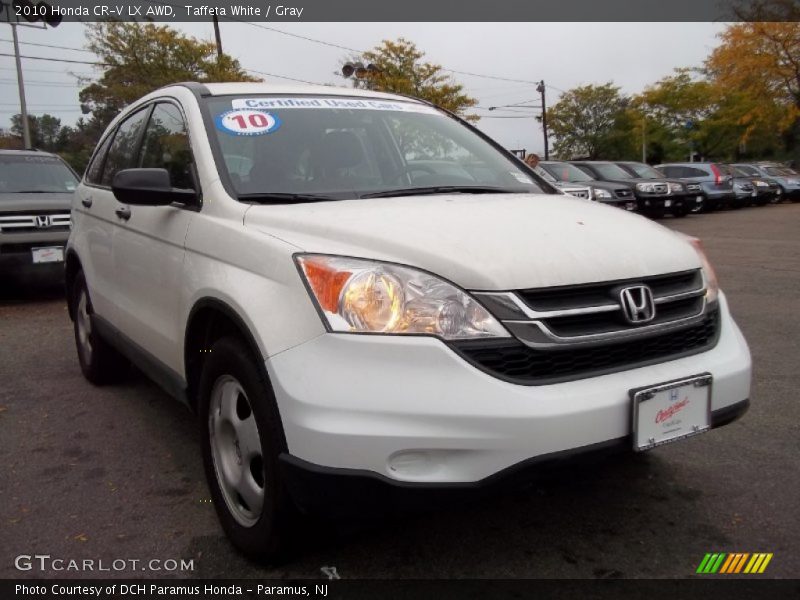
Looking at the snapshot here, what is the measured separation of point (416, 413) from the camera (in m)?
1.98

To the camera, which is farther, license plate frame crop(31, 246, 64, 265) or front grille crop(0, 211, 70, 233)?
license plate frame crop(31, 246, 64, 265)

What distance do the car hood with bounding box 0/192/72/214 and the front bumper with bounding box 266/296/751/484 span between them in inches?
250

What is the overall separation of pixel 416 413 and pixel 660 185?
57.1 feet

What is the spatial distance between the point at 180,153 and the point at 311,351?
1597mm

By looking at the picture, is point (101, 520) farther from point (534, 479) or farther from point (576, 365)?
point (576, 365)

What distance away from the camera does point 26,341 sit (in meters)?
6.12

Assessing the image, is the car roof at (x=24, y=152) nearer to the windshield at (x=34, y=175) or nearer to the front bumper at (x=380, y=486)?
the windshield at (x=34, y=175)

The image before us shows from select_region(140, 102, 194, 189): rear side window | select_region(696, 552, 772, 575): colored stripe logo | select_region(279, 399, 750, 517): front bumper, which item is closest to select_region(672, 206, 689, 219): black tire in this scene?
select_region(140, 102, 194, 189): rear side window

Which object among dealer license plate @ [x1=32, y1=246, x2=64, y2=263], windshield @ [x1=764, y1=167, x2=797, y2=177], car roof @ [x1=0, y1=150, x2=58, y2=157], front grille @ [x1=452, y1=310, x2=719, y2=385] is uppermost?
car roof @ [x1=0, y1=150, x2=58, y2=157]

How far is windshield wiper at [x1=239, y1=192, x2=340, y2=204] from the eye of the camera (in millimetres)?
2740

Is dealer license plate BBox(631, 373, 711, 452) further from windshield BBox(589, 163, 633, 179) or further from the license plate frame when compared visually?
windshield BBox(589, 163, 633, 179)

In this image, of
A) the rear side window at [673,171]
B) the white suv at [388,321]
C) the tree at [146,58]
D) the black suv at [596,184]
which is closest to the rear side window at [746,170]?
the rear side window at [673,171]

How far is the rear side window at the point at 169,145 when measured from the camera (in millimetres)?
3139

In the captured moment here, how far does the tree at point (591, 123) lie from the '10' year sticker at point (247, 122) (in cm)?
6755
